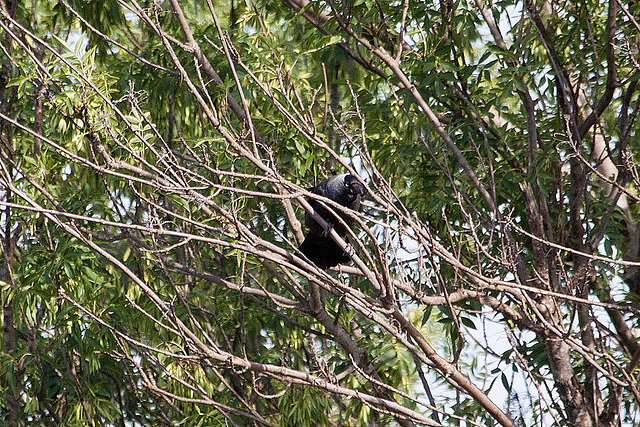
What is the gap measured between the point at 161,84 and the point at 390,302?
7.87ft

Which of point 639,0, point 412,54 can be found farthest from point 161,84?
point 639,0

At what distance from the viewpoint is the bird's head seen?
12.9 feet

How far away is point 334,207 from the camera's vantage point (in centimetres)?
371

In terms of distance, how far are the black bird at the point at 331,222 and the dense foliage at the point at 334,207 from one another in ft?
0.30

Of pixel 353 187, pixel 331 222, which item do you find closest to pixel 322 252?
pixel 331 222

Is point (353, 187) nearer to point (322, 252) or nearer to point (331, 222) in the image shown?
point (331, 222)

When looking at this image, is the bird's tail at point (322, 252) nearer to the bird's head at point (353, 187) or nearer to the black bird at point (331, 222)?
the black bird at point (331, 222)

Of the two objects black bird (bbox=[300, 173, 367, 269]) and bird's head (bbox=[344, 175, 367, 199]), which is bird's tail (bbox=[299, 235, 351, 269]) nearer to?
black bird (bbox=[300, 173, 367, 269])

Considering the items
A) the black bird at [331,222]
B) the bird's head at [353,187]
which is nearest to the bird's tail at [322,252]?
the black bird at [331,222]

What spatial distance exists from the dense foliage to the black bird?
9cm

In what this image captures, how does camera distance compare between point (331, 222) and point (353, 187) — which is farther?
point (353, 187)

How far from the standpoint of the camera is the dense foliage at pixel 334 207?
139 inches

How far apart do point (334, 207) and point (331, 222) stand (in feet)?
0.43

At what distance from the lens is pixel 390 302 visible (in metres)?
2.92
